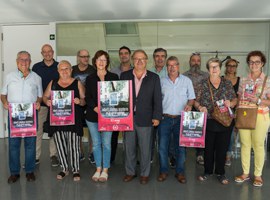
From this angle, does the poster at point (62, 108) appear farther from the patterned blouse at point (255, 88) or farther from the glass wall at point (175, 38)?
the glass wall at point (175, 38)

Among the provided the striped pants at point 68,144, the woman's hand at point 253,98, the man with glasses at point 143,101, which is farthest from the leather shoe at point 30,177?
the woman's hand at point 253,98

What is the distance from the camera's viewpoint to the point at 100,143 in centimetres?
339

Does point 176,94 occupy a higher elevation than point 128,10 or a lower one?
lower

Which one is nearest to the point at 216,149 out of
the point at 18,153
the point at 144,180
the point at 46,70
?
the point at 144,180

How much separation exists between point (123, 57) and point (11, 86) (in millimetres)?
1529

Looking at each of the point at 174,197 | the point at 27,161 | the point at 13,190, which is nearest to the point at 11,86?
the point at 27,161

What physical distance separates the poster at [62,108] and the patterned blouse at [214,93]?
1.54 m

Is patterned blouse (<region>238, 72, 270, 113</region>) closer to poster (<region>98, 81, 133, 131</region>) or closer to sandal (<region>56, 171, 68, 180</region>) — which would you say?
poster (<region>98, 81, 133, 131</region>)

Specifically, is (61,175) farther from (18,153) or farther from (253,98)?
(253,98)

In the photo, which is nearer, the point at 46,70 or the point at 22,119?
the point at 22,119

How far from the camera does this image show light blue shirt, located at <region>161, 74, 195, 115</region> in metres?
3.26

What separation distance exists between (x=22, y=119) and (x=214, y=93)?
Answer: 2284 millimetres

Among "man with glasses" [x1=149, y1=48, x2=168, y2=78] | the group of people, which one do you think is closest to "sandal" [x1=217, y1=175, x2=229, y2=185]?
the group of people

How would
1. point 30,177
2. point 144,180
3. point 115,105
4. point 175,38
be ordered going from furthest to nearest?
point 175,38 → point 30,177 → point 144,180 → point 115,105
